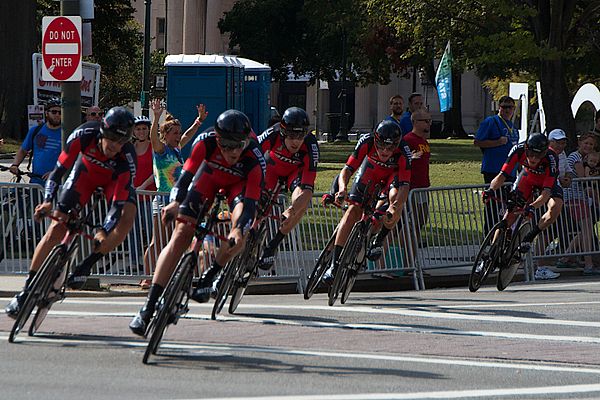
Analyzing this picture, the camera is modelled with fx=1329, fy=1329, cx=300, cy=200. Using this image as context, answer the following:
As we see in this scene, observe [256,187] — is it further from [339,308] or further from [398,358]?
[339,308]

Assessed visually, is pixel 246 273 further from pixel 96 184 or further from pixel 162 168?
pixel 162 168

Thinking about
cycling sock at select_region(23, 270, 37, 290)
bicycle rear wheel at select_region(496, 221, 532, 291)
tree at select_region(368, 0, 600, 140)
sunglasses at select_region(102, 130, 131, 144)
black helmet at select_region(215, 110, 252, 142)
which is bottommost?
bicycle rear wheel at select_region(496, 221, 532, 291)

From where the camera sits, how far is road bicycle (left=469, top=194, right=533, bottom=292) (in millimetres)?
15180

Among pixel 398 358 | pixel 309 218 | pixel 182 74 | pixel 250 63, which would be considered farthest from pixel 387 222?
pixel 250 63

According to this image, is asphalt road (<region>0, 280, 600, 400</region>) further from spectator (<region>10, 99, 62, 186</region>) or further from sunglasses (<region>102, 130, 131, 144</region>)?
spectator (<region>10, 99, 62, 186</region>)

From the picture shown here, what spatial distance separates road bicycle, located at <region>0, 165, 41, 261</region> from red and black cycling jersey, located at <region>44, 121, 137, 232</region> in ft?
14.8

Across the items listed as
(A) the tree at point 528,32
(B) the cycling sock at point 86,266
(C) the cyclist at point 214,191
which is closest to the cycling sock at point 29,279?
(B) the cycling sock at point 86,266

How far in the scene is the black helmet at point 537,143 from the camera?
1516cm

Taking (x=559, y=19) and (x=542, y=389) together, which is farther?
(x=559, y=19)

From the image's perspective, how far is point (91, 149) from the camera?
10602 mm

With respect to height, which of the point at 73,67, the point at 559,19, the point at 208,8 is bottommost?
the point at 73,67

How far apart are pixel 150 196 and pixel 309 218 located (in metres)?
2.11

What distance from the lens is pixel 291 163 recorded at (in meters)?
13.5

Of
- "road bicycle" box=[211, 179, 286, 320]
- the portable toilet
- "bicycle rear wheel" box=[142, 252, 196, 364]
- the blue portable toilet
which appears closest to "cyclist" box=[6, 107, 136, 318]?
"bicycle rear wheel" box=[142, 252, 196, 364]
